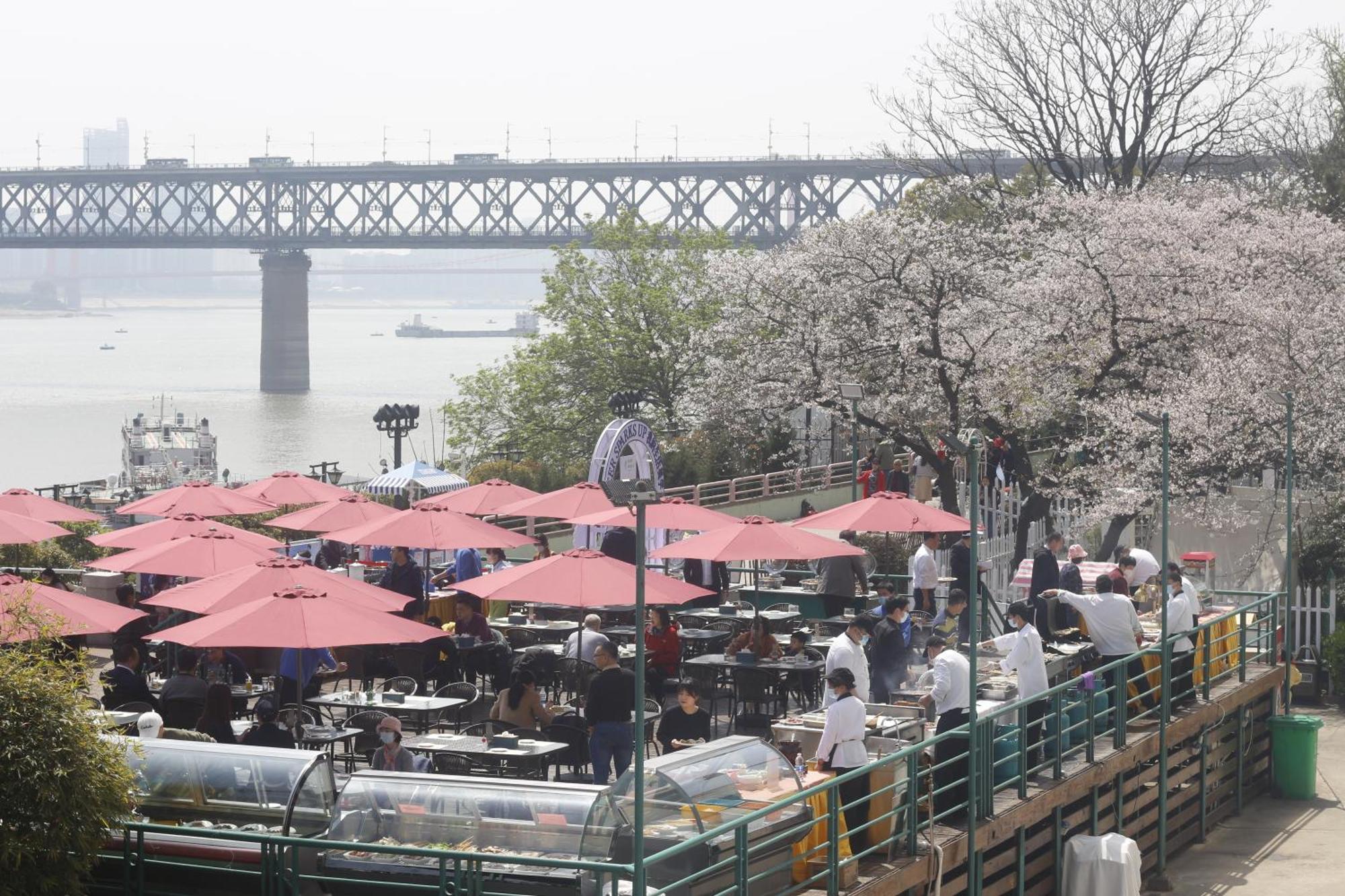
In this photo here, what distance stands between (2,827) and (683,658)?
35.6 ft

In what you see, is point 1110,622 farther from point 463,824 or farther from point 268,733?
point 463,824

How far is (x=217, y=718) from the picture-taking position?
45.6ft

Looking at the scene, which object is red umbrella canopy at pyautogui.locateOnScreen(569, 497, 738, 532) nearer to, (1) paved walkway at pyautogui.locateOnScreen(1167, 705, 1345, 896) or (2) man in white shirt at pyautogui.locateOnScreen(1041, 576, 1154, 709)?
(2) man in white shirt at pyautogui.locateOnScreen(1041, 576, 1154, 709)

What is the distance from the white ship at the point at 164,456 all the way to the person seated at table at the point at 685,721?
212 feet

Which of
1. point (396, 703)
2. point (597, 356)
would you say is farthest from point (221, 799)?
point (597, 356)

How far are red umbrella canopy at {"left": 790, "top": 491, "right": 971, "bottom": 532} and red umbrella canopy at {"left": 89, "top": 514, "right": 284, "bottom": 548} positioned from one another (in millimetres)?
6588

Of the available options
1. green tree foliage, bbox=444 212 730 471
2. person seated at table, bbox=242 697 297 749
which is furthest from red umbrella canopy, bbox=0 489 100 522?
green tree foliage, bbox=444 212 730 471

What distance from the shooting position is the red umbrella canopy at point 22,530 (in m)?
21.0

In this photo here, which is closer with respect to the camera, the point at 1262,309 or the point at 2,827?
the point at 2,827

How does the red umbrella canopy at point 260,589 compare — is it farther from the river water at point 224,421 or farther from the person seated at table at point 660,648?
the river water at point 224,421

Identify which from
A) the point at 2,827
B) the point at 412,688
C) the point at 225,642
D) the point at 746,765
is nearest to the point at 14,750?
the point at 2,827

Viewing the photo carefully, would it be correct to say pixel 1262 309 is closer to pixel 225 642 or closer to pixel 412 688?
pixel 412 688

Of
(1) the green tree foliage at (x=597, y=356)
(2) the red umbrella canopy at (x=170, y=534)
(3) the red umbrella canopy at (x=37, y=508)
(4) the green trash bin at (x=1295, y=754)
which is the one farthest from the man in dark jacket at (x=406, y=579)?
(1) the green tree foliage at (x=597, y=356)

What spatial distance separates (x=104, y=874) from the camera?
468 inches
